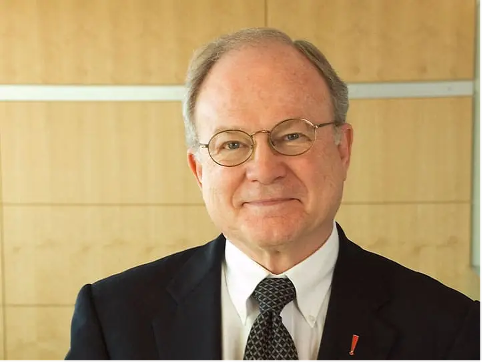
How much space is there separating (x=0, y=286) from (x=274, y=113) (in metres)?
2.88

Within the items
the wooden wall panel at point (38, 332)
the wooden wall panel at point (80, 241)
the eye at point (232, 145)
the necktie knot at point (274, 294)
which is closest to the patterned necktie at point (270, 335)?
the necktie knot at point (274, 294)

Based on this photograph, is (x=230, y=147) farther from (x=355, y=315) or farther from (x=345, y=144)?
(x=355, y=315)

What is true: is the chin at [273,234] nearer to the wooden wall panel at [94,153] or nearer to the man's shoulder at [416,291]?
the man's shoulder at [416,291]

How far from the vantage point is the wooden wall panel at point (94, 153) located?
11.0ft

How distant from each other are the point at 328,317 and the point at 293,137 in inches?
16.8

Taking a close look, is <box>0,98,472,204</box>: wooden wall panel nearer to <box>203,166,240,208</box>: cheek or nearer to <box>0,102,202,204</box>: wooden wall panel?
<box>0,102,202,204</box>: wooden wall panel

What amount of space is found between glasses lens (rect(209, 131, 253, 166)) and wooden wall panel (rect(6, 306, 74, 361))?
257cm

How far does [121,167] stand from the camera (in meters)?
3.38

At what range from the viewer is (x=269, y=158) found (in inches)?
48.3

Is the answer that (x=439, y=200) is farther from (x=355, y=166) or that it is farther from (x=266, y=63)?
(x=266, y=63)

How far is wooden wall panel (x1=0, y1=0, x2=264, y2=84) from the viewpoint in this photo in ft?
10.9

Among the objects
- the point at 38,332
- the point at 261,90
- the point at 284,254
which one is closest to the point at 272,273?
the point at 284,254

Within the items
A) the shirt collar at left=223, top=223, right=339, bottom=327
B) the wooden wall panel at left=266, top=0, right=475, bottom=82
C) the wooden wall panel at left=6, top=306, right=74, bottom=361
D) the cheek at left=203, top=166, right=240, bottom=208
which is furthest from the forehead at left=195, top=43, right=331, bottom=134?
the wooden wall panel at left=6, top=306, right=74, bottom=361

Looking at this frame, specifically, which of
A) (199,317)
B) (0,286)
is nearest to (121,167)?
(0,286)
